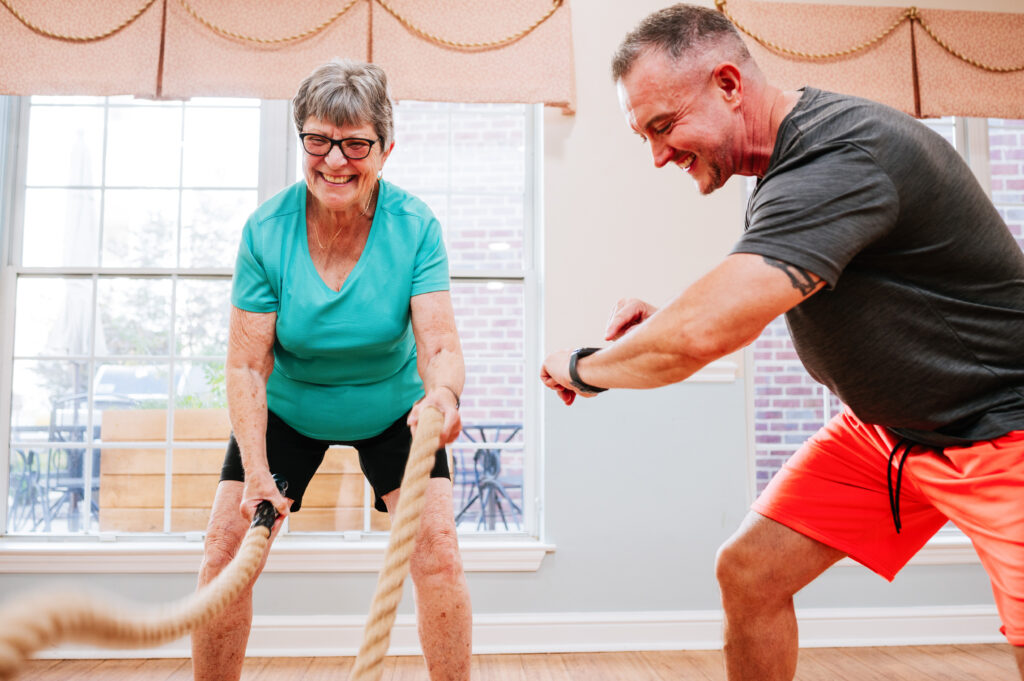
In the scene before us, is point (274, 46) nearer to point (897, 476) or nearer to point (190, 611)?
point (190, 611)

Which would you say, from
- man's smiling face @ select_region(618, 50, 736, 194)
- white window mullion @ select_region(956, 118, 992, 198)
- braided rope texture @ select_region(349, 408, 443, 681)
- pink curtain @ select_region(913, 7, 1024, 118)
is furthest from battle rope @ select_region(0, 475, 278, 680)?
white window mullion @ select_region(956, 118, 992, 198)

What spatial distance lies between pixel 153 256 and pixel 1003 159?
364 centimetres

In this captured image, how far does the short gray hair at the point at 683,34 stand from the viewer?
123cm

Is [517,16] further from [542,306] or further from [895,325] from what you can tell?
[895,325]

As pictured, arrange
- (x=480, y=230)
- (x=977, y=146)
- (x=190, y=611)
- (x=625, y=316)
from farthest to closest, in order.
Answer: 1. (x=977, y=146)
2. (x=480, y=230)
3. (x=625, y=316)
4. (x=190, y=611)

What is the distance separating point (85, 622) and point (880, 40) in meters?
3.25

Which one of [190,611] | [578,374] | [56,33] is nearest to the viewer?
[190,611]

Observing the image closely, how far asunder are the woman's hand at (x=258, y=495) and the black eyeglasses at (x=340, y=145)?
0.69 m

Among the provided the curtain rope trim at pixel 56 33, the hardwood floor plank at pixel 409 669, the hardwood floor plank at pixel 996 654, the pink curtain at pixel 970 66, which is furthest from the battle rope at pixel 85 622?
the pink curtain at pixel 970 66

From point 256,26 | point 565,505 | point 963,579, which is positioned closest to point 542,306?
point 565,505

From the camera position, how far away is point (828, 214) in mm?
1020

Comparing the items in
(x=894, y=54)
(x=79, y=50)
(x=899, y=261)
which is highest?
(x=894, y=54)

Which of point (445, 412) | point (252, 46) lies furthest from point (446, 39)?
point (445, 412)

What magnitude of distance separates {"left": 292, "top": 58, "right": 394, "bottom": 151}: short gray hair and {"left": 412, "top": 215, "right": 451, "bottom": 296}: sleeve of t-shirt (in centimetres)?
22
